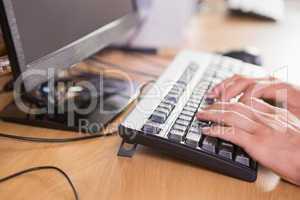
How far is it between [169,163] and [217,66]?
0.35 m

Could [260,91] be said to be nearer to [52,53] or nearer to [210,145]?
[210,145]

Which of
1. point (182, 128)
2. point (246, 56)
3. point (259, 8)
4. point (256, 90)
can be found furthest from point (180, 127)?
point (259, 8)

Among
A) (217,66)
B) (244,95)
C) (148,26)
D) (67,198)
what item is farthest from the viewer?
(148,26)

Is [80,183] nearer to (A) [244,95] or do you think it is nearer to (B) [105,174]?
(B) [105,174]

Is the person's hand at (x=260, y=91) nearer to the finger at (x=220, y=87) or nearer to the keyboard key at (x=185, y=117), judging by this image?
the finger at (x=220, y=87)

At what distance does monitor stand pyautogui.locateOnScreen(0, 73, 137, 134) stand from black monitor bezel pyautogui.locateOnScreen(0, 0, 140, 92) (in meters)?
0.09

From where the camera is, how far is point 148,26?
1123mm

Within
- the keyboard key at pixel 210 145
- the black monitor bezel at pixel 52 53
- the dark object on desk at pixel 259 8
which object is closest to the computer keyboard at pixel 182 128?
the keyboard key at pixel 210 145

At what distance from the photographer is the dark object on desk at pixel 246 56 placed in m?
0.92

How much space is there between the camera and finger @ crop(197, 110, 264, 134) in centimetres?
55

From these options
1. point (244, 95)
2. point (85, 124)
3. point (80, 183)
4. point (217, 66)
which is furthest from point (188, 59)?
point (80, 183)

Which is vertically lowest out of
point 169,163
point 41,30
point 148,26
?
point 169,163

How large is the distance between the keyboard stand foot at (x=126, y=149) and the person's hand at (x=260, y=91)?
7.6 inches

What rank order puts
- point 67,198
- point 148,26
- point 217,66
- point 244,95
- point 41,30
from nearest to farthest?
point 67,198, point 41,30, point 244,95, point 217,66, point 148,26
